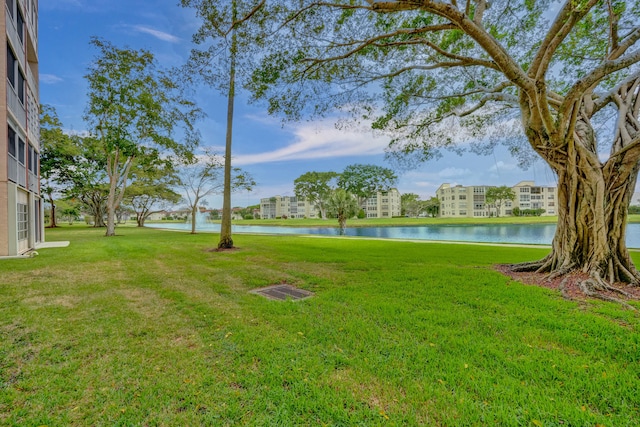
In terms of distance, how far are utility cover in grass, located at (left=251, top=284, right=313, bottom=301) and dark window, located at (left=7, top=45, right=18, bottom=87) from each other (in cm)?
1114

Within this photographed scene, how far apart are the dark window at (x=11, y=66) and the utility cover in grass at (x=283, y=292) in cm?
1114

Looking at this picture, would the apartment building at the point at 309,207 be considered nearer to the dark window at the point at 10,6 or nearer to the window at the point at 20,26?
the window at the point at 20,26

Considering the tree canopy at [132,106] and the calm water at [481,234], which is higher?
the tree canopy at [132,106]

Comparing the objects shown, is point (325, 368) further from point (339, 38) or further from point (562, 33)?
point (339, 38)

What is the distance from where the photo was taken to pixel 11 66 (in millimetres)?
9156

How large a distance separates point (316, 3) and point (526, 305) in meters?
6.35

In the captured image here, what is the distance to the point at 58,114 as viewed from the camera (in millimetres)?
22391

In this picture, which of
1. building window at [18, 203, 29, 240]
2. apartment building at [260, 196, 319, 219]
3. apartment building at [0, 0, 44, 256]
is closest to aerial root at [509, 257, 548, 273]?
apartment building at [0, 0, 44, 256]

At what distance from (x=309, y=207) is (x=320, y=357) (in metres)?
79.6

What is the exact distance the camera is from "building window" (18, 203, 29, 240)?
965 centimetres

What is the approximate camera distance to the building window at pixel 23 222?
9.65 meters

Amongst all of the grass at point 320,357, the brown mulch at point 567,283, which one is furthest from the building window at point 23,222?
the brown mulch at point 567,283

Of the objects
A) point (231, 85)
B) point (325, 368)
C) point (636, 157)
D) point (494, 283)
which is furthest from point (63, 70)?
point (636, 157)

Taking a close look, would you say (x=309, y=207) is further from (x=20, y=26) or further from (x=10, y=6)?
(x=10, y=6)
